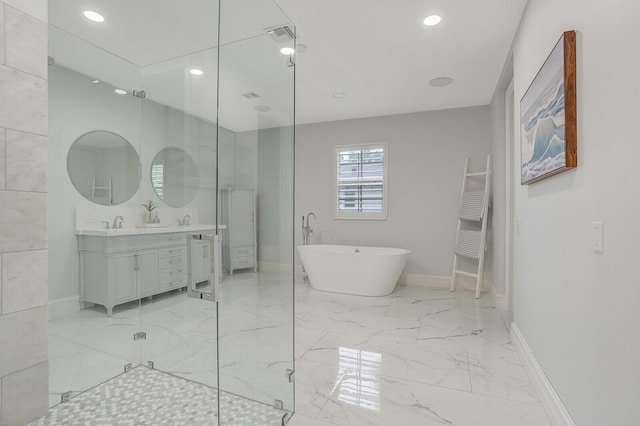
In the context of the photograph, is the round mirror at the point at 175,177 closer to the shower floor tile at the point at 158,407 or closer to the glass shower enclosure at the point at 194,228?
the glass shower enclosure at the point at 194,228

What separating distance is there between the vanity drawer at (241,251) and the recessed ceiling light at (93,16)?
2172 millimetres

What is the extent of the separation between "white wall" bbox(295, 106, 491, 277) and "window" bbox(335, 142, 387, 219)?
0.32ft

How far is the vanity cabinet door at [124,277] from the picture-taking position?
7.32 feet

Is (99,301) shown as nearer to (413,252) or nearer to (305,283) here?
(305,283)

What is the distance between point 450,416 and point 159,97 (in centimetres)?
244

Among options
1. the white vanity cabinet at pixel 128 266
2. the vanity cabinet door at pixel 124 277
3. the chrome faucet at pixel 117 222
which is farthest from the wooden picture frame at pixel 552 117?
the chrome faucet at pixel 117 222

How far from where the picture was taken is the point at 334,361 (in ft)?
7.73

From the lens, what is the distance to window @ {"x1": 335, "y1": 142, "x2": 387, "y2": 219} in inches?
198

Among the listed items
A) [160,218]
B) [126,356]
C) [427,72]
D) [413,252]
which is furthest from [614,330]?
[413,252]

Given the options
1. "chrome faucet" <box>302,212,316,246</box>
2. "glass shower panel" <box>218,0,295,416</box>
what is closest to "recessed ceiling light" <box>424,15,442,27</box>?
"glass shower panel" <box>218,0,295,416</box>

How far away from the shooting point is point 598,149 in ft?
4.06

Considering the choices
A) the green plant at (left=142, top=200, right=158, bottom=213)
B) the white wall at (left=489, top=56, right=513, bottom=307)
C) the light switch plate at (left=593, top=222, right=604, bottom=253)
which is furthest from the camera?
the white wall at (left=489, top=56, right=513, bottom=307)

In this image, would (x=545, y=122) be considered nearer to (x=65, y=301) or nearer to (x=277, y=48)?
(x=277, y=48)

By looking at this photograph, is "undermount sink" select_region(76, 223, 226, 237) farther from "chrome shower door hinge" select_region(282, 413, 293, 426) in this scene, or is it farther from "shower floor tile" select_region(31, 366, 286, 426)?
"chrome shower door hinge" select_region(282, 413, 293, 426)
